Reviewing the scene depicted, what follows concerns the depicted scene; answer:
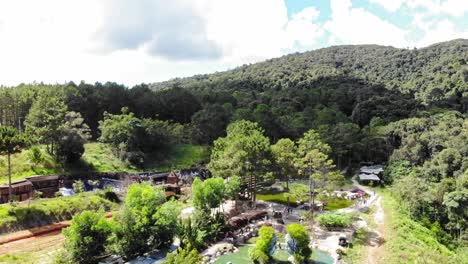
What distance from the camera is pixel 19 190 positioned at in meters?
30.9

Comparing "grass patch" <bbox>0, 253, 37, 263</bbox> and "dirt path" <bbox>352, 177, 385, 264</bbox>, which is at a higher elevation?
"grass patch" <bbox>0, 253, 37, 263</bbox>

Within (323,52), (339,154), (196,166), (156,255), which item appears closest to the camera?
(156,255)

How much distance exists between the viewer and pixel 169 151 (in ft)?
177

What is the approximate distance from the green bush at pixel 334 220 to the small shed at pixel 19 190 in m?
26.0

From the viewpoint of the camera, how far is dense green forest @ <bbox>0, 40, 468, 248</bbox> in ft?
125

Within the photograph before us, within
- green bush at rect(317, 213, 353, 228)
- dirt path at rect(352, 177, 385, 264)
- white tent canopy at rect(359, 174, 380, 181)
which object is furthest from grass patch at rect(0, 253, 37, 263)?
white tent canopy at rect(359, 174, 380, 181)

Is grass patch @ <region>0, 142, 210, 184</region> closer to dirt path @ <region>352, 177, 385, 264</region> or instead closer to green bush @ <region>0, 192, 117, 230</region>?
green bush @ <region>0, 192, 117, 230</region>

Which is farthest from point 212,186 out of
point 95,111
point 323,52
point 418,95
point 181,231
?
point 323,52

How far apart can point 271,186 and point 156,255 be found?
24.8 meters

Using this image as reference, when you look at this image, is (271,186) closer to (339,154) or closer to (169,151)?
(339,154)

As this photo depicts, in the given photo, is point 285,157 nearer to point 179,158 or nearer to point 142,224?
point 142,224

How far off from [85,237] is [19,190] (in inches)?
559

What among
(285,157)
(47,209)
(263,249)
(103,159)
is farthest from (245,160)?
(103,159)

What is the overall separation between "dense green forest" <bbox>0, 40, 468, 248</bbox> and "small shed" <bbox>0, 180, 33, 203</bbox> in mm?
7968
